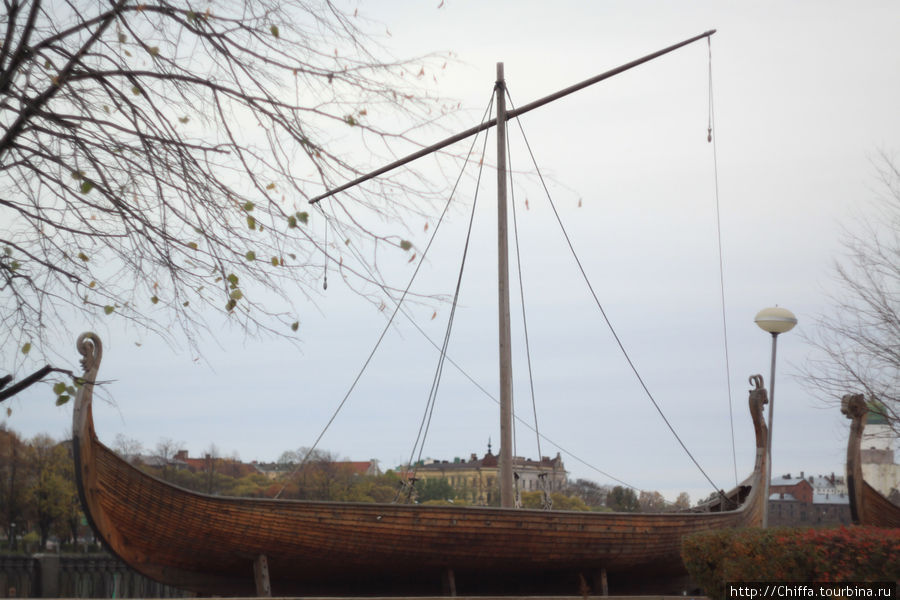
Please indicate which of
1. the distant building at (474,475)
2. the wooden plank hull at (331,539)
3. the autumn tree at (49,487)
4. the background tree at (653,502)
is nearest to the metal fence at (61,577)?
the wooden plank hull at (331,539)

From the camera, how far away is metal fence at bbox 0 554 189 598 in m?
23.5

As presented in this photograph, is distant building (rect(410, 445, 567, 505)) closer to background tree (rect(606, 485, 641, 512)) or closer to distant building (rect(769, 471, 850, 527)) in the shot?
background tree (rect(606, 485, 641, 512))

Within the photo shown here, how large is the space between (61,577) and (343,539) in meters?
19.2

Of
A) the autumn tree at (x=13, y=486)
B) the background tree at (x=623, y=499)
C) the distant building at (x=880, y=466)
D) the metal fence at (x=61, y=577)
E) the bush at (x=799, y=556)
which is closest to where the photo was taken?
the bush at (x=799, y=556)

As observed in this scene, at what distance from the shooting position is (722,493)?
47.8 feet

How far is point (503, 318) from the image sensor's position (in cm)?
1230

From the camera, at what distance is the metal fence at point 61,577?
77.2 ft

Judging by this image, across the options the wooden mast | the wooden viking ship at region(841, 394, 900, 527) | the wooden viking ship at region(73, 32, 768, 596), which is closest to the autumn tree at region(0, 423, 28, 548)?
the wooden mast

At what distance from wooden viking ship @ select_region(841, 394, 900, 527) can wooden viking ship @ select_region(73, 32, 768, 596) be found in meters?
3.94

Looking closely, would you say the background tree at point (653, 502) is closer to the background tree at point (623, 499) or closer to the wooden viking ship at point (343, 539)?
the background tree at point (623, 499)

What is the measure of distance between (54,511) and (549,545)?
1633 inches

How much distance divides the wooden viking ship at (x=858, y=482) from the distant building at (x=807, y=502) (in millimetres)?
66593

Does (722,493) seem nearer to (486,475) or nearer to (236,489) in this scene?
(236,489)

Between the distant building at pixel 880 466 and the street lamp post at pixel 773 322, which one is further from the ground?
the street lamp post at pixel 773 322
